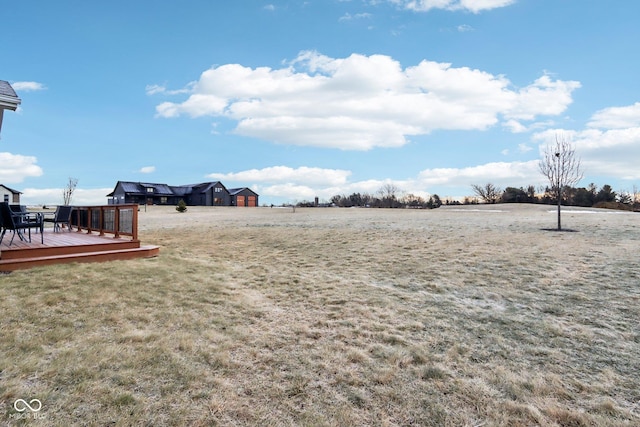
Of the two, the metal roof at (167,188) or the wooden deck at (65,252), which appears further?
the metal roof at (167,188)

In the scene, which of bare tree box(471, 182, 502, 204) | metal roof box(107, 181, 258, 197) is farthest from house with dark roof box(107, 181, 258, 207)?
bare tree box(471, 182, 502, 204)

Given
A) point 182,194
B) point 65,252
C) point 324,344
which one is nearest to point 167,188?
point 182,194

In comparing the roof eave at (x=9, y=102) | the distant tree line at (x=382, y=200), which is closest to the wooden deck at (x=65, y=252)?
the roof eave at (x=9, y=102)

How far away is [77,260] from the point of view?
6.83 m

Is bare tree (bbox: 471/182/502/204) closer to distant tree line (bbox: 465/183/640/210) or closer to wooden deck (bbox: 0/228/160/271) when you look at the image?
distant tree line (bbox: 465/183/640/210)

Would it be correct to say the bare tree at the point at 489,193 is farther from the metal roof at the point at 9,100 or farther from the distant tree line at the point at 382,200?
the metal roof at the point at 9,100

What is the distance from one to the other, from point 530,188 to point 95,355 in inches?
1788

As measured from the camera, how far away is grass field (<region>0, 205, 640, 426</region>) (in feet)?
9.14

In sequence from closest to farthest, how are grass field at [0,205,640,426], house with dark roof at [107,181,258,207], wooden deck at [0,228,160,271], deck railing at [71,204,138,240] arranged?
grass field at [0,205,640,426]
wooden deck at [0,228,160,271]
deck railing at [71,204,138,240]
house with dark roof at [107,181,258,207]

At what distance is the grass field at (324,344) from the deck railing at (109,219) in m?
1.34

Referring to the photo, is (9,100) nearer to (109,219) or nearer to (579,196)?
(109,219)

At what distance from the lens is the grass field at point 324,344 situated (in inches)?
110

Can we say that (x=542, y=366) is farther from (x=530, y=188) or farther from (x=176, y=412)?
(x=530, y=188)

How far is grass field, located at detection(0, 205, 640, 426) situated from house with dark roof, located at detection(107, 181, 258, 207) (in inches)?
1792
